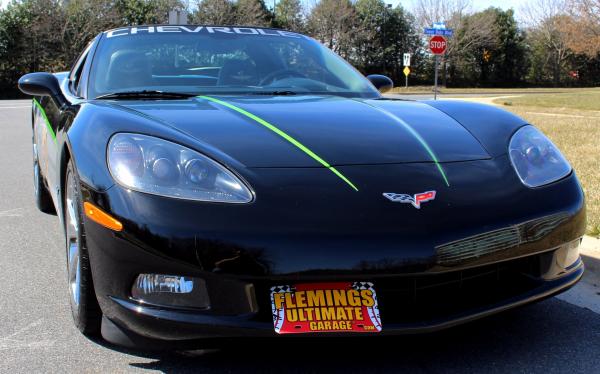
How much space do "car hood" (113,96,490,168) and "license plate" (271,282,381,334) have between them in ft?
1.51

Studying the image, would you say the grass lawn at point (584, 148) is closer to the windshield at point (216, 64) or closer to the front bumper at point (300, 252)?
the windshield at point (216, 64)

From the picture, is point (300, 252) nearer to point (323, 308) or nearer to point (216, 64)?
point (323, 308)

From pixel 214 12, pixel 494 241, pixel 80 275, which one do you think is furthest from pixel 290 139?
pixel 214 12

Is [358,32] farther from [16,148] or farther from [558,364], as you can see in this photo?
[558,364]

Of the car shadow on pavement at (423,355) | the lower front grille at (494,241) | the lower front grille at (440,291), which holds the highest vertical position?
the lower front grille at (494,241)

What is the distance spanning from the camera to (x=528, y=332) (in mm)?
2707

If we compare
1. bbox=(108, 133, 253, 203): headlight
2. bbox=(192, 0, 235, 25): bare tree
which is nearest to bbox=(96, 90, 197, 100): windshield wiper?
bbox=(108, 133, 253, 203): headlight

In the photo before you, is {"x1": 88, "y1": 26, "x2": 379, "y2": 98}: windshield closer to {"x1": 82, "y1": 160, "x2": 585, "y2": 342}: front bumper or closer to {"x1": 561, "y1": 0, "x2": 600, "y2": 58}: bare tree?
{"x1": 82, "y1": 160, "x2": 585, "y2": 342}: front bumper

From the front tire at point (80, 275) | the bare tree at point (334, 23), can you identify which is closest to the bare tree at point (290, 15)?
the bare tree at point (334, 23)

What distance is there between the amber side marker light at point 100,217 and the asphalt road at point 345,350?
22.3 inches

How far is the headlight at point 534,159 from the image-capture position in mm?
2469

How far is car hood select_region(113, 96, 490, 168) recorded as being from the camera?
2311mm

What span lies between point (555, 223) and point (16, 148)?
8694mm

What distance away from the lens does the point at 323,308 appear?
2031 mm
